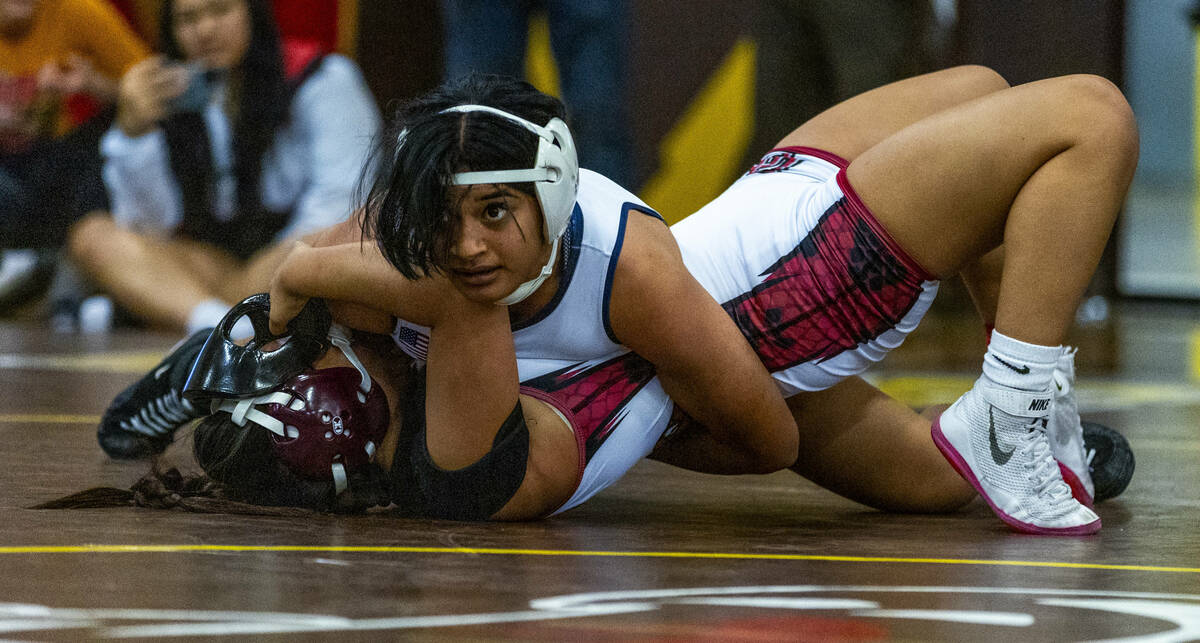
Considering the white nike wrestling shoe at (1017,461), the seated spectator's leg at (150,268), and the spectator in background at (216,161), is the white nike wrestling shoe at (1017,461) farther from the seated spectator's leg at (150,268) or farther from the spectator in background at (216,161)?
the seated spectator's leg at (150,268)

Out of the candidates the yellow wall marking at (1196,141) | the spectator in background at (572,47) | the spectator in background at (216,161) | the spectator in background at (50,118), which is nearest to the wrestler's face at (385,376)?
the spectator in background at (572,47)

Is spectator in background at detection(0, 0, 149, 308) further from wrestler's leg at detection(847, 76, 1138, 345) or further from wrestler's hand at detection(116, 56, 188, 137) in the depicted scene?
wrestler's leg at detection(847, 76, 1138, 345)

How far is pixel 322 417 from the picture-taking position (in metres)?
1.91

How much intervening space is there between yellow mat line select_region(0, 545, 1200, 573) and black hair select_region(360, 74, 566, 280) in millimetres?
317

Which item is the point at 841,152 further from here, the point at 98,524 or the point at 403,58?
the point at 403,58

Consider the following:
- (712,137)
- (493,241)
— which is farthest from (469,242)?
(712,137)

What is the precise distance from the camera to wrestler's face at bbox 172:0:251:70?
4.84 meters

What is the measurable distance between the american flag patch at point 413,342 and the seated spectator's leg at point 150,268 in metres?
3.00

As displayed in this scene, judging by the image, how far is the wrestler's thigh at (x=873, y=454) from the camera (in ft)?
7.16

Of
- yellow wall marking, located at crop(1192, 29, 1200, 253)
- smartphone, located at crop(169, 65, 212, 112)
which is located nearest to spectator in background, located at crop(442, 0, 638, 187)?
smartphone, located at crop(169, 65, 212, 112)

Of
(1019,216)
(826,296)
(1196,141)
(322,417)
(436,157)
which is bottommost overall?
(1196,141)

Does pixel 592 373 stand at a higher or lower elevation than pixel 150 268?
higher

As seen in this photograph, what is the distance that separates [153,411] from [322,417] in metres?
0.57

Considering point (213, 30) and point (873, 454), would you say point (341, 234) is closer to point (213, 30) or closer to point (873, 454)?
point (873, 454)
